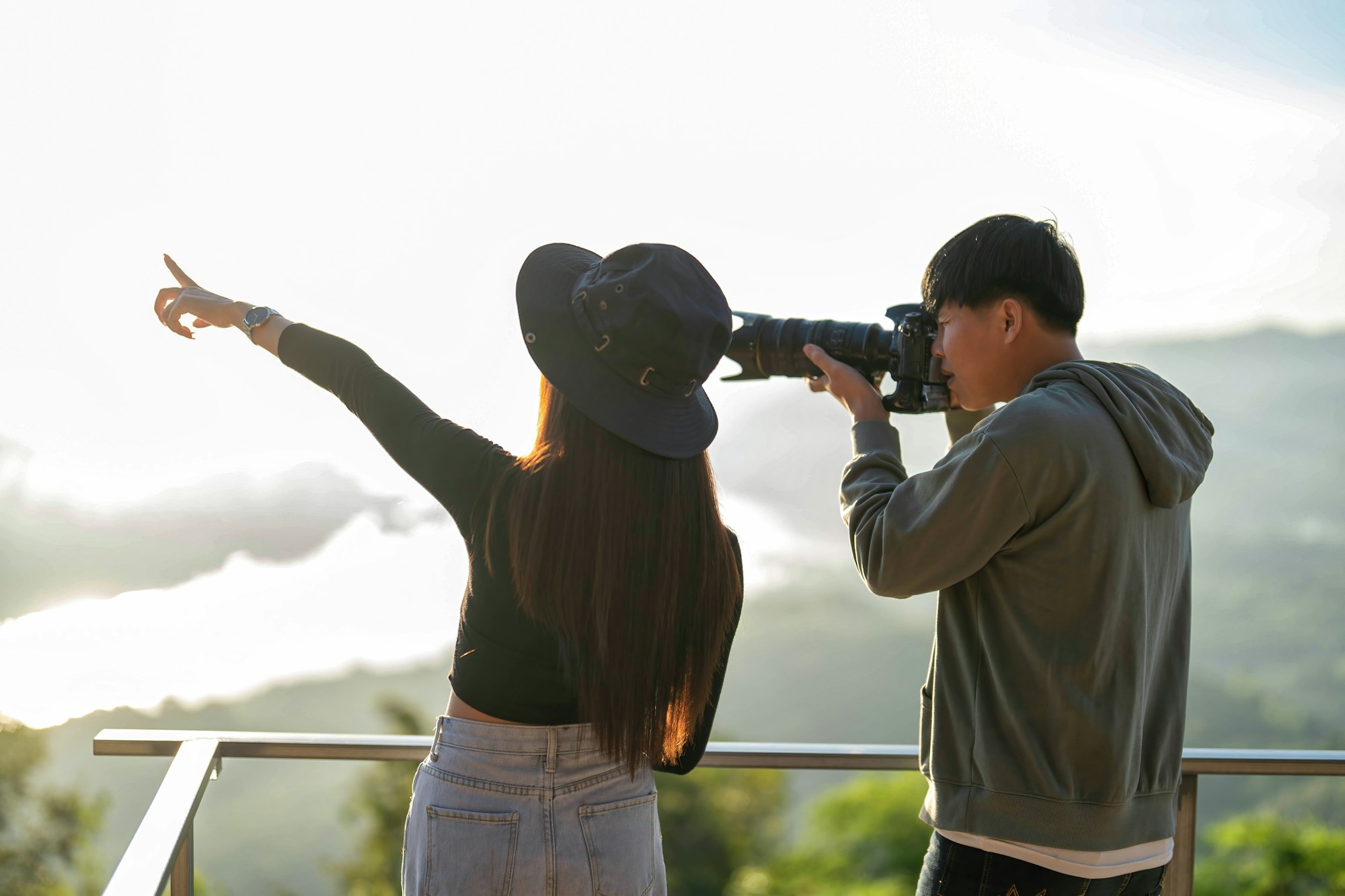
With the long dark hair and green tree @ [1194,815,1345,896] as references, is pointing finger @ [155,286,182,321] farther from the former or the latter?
green tree @ [1194,815,1345,896]

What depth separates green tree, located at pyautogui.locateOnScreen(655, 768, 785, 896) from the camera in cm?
476

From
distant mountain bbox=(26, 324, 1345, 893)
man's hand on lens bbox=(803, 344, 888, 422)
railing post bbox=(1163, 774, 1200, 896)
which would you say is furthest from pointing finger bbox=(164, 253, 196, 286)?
distant mountain bbox=(26, 324, 1345, 893)

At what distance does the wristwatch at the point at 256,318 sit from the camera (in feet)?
3.52

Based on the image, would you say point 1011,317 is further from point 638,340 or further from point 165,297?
point 165,297

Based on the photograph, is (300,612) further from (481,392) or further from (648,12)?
(648,12)

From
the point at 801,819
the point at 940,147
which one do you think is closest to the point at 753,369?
the point at 940,147

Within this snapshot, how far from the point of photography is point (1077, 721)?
2.97 feet

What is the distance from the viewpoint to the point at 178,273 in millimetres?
1201

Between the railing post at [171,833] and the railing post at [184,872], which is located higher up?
the railing post at [171,833]

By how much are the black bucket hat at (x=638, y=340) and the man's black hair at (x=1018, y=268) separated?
0.92 feet

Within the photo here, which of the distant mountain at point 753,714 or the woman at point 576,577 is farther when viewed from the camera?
the distant mountain at point 753,714

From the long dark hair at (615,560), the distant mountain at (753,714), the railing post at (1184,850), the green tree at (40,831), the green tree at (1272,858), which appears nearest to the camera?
the long dark hair at (615,560)

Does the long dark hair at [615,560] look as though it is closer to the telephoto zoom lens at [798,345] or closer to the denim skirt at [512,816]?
the denim skirt at [512,816]

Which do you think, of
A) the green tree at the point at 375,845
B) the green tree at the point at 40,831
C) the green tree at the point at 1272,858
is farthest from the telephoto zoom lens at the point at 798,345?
the green tree at the point at 1272,858
